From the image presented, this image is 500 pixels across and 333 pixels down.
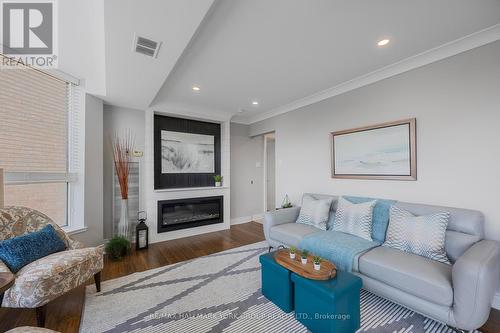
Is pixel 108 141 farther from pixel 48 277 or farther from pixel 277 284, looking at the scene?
pixel 277 284

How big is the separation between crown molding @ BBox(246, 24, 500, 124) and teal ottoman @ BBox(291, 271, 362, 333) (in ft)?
7.99

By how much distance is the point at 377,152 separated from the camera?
107 inches

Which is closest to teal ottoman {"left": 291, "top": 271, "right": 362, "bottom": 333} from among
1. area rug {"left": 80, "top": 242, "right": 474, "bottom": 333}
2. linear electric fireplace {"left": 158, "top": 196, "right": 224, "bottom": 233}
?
area rug {"left": 80, "top": 242, "right": 474, "bottom": 333}

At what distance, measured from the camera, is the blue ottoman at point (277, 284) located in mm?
1819

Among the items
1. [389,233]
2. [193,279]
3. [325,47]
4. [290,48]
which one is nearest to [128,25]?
[290,48]

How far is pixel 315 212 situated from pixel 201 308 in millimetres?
1842

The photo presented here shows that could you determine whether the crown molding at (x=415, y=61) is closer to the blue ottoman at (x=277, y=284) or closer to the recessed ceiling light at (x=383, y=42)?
the recessed ceiling light at (x=383, y=42)

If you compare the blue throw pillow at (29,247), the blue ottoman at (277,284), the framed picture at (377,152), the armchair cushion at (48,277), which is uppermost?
the framed picture at (377,152)

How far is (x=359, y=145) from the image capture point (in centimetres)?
290

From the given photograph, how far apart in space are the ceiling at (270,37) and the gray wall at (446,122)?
290mm

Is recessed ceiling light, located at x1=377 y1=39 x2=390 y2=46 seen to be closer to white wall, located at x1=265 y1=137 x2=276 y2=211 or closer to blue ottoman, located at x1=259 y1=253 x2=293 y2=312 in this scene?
blue ottoman, located at x1=259 y1=253 x2=293 y2=312

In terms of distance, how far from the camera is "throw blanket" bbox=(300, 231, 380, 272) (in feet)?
6.73

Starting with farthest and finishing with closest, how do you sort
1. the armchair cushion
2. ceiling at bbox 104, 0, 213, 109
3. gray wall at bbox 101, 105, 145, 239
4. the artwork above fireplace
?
1. the artwork above fireplace
2. gray wall at bbox 101, 105, 145, 239
3. the armchair cushion
4. ceiling at bbox 104, 0, 213, 109

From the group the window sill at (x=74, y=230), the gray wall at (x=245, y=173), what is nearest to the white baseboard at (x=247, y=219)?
the gray wall at (x=245, y=173)
